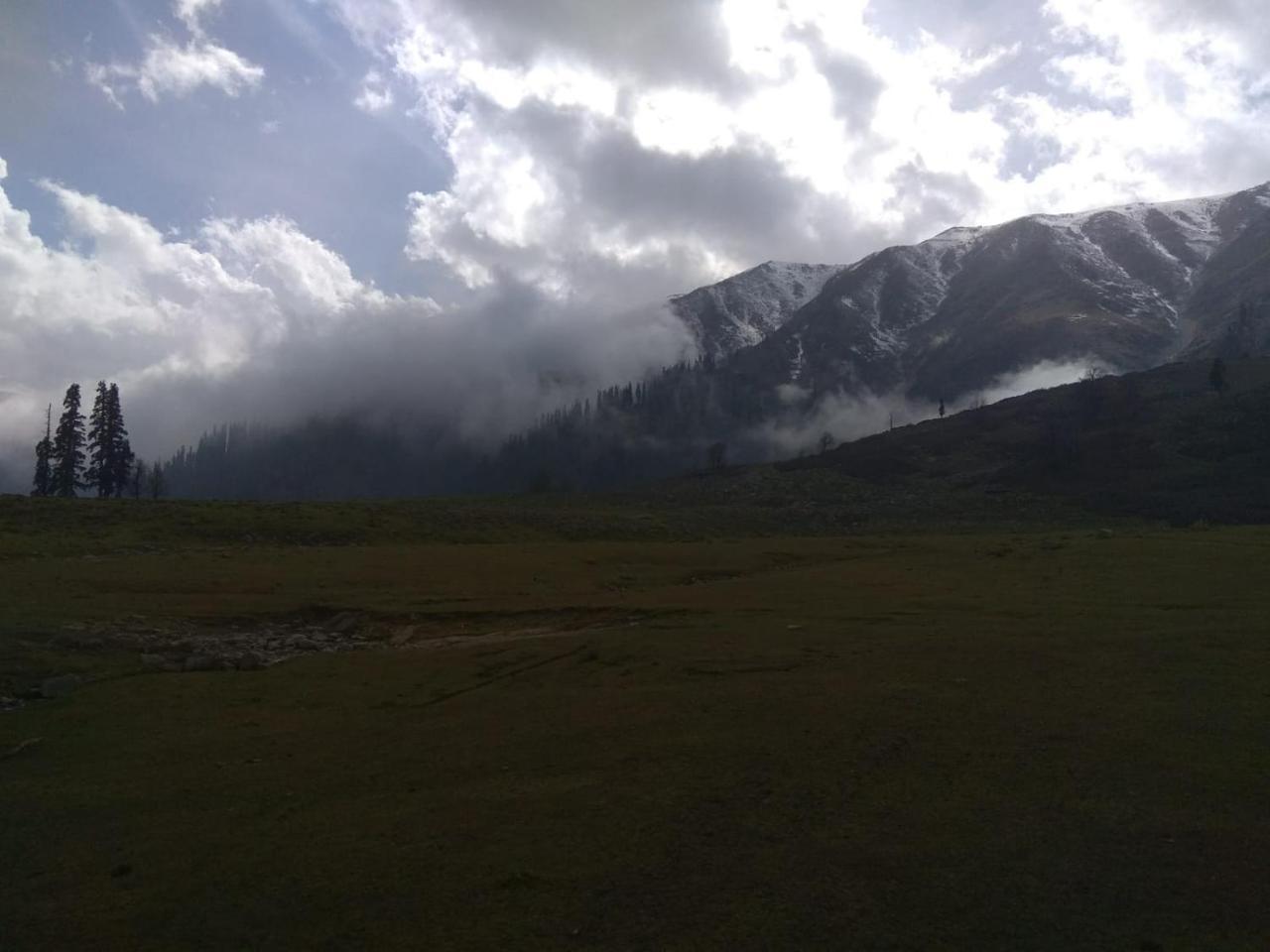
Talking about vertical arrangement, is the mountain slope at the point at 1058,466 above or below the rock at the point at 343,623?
above

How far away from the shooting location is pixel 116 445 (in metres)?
83.2

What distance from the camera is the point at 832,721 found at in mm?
11312

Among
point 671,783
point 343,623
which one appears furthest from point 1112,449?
point 671,783

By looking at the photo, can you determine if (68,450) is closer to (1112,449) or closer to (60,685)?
(60,685)

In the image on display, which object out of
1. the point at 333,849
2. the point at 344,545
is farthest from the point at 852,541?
the point at 333,849

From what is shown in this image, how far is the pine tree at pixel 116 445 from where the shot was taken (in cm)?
8250

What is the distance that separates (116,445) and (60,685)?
80.0 metres

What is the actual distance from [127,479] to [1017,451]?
104m

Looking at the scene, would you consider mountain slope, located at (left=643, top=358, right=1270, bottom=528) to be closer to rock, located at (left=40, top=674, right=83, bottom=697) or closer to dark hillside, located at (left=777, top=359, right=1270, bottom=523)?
dark hillside, located at (left=777, top=359, right=1270, bottom=523)

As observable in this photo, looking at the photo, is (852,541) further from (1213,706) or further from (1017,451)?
(1017,451)

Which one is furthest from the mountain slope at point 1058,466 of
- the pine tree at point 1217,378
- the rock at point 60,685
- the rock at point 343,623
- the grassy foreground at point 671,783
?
the rock at point 60,685

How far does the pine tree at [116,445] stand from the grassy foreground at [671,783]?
69948 mm

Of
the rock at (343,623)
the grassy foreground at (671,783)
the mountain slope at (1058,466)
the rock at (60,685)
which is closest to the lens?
the grassy foreground at (671,783)

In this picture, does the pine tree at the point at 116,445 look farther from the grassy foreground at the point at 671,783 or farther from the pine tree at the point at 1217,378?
the pine tree at the point at 1217,378
